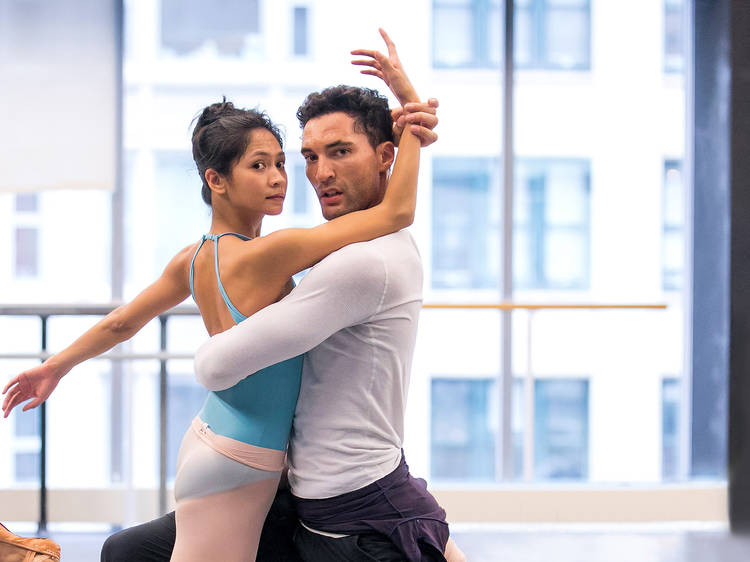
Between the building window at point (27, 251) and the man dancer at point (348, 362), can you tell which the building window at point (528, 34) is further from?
the man dancer at point (348, 362)

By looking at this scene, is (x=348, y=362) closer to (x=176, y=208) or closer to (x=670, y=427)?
(x=176, y=208)

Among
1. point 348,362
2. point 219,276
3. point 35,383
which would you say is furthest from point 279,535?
point 35,383

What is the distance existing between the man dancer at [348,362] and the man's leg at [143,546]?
18 cm

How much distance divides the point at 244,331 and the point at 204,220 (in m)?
2.62

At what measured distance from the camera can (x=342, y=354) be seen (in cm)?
113

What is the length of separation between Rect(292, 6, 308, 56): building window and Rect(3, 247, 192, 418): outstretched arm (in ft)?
7.80

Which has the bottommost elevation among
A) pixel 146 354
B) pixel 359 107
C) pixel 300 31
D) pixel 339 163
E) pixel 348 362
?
→ pixel 146 354

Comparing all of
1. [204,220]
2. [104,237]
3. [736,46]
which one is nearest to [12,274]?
[104,237]

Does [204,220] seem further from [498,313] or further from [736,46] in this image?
[736,46]

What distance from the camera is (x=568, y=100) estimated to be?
12.6ft

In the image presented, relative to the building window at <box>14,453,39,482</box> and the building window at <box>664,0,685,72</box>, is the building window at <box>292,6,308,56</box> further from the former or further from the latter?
the building window at <box>14,453,39,482</box>

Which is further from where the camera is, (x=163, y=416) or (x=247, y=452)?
(x=163, y=416)

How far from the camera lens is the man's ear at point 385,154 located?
1.28 meters

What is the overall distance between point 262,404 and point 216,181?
1.28 feet
